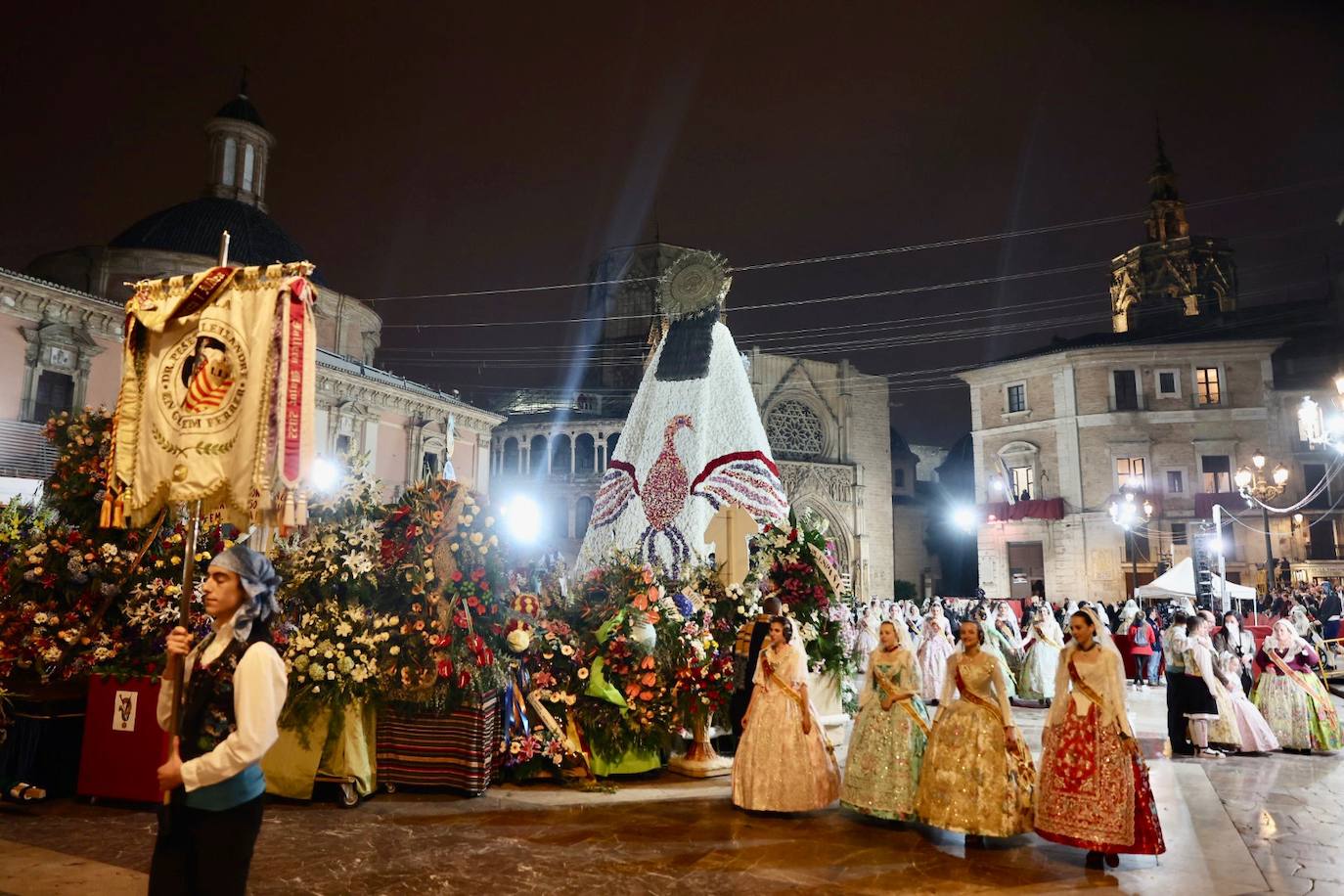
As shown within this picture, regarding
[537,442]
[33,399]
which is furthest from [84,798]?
[537,442]

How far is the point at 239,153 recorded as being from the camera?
3541 cm

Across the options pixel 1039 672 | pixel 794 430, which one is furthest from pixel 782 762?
pixel 794 430

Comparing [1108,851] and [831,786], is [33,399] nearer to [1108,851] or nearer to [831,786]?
[831,786]

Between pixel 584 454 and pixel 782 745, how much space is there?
1371 inches

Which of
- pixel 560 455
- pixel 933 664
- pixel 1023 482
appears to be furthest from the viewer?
pixel 560 455

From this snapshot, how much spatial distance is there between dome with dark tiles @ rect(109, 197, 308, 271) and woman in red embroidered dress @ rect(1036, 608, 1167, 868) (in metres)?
29.4

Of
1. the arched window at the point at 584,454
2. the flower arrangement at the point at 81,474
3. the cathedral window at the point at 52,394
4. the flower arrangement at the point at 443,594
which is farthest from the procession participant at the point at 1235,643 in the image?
the arched window at the point at 584,454

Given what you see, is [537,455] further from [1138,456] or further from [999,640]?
[999,640]

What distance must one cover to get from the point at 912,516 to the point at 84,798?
41451 mm

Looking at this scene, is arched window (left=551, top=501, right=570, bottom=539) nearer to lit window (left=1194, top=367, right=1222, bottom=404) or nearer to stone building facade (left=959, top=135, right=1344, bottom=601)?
stone building facade (left=959, top=135, right=1344, bottom=601)

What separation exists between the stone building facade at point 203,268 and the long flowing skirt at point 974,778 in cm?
1031

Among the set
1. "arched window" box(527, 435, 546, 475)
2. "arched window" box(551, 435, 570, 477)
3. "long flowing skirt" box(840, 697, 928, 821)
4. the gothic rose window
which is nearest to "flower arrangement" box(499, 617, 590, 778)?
"long flowing skirt" box(840, 697, 928, 821)

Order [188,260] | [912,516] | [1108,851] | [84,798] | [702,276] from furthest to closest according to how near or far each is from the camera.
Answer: [912,516] < [188,260] < [702,276] < [84,798] < [1108,851]

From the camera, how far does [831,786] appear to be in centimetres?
689
